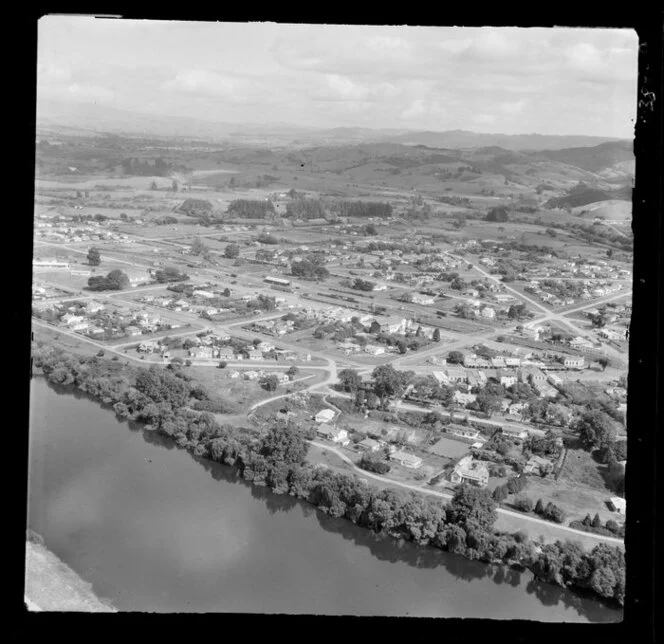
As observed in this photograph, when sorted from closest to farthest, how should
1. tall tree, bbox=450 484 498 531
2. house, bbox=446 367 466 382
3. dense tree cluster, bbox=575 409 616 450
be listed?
1. dense tree cluster, bbox=575 409 616 450
2. tall tree, bbox=450 484 498 531
3. house, bbox=446 367 466 382

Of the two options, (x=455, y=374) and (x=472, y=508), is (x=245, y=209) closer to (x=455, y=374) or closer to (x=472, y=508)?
(x=455, y=374)

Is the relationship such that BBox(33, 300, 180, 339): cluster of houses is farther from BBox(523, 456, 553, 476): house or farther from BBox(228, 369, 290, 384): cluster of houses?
BBox(523, 456, 553, 476): house

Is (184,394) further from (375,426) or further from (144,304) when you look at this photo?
(375,426)

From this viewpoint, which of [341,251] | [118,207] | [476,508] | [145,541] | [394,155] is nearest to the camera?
[145,541]

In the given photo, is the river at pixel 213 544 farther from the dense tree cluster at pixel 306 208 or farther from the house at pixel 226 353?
the dense tree cluster at pixel 306 208

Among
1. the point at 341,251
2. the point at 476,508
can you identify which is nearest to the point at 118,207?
the point at 341,251

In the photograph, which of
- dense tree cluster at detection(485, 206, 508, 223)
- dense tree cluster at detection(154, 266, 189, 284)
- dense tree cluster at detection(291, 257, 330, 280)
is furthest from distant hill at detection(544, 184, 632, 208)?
dense tree cluster at detection(154, 266, 189, 284)
